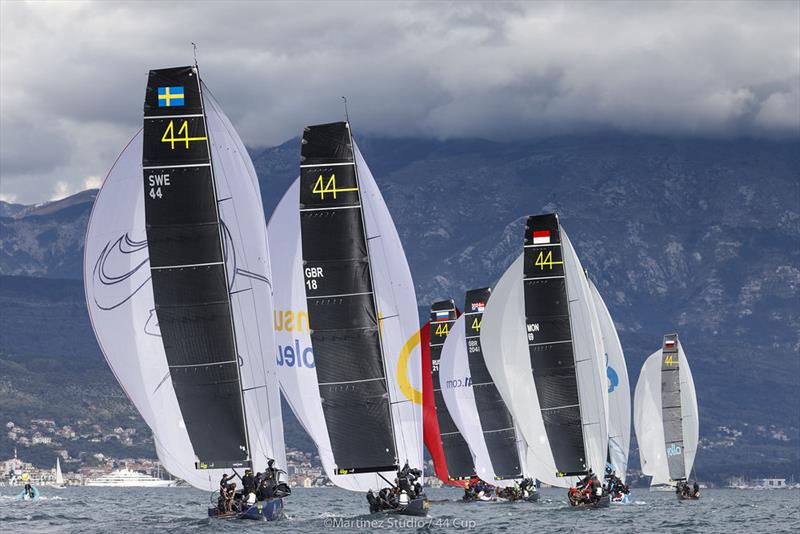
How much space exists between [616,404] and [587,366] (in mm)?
15074

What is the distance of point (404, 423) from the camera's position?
164 ft

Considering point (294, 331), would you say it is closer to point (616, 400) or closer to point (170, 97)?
point (170, 97)

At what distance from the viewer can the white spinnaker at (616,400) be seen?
7400cm

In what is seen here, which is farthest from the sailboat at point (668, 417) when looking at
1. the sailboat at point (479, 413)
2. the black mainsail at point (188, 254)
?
the black mainsail at point (188, 254)

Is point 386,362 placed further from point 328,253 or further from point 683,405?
point 683,405

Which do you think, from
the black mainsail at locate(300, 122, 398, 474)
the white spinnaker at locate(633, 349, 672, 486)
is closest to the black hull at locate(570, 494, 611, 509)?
the black mainsail at locate(300, 122, 398, 474)

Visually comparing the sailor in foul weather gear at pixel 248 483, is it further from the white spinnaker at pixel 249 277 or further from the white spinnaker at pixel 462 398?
the white spinnaker at pixel 462 398

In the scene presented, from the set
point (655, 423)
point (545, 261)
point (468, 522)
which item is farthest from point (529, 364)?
point (655, 423)

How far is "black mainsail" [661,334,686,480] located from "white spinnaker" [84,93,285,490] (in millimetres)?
48652

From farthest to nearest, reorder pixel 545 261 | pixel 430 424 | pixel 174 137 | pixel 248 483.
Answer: pixel 430 424 < pixel 545 261 < pixel 248 483 < pixel 174 137

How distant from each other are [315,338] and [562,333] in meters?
15.0

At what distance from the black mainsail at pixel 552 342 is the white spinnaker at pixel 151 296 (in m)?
16.2

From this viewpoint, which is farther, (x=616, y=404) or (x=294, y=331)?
(x=616, y=404)

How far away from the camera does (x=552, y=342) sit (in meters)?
60.2
